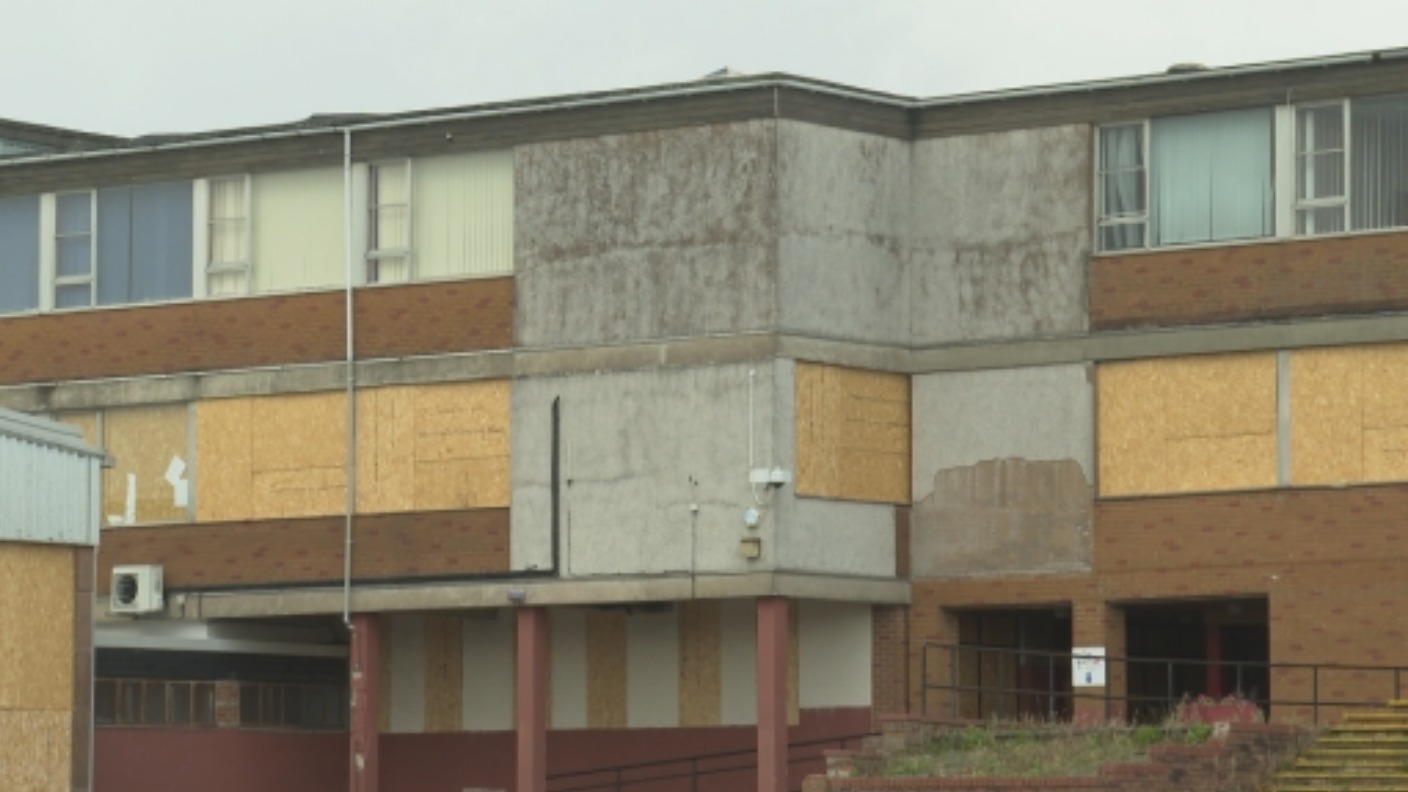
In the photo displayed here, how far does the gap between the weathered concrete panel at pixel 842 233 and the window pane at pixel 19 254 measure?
1200 cm

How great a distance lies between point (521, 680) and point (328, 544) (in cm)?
358

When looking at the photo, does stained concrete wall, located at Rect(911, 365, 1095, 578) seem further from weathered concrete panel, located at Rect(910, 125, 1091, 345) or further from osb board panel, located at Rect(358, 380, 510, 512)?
osb board panel, located at Rect(358, 380, 510, 512)

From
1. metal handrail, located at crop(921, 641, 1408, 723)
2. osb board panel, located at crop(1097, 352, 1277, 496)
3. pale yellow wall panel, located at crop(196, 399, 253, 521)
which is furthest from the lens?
pale yellow wall panel, located at crop(196, 399, 253, 521)

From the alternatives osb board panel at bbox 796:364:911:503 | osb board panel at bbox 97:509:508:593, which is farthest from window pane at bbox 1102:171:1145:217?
osb board panel at bbox 97:509:508:593

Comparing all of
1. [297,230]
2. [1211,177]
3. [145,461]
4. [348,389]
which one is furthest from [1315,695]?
[145,461]

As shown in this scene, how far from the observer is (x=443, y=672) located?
52500mm

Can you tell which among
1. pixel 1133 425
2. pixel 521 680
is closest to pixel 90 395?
pixel 521 680

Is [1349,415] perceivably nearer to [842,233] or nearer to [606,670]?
[842,233]

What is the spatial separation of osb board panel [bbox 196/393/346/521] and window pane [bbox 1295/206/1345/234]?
13179 mm

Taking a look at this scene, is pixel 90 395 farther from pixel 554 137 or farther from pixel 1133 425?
pixel 1133 425

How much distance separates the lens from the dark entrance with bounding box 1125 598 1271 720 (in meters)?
48.3

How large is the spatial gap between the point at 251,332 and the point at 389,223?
2567 mm

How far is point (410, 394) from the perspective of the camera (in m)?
Answer: 50.2

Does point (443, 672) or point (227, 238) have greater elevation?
point (227, 238)
